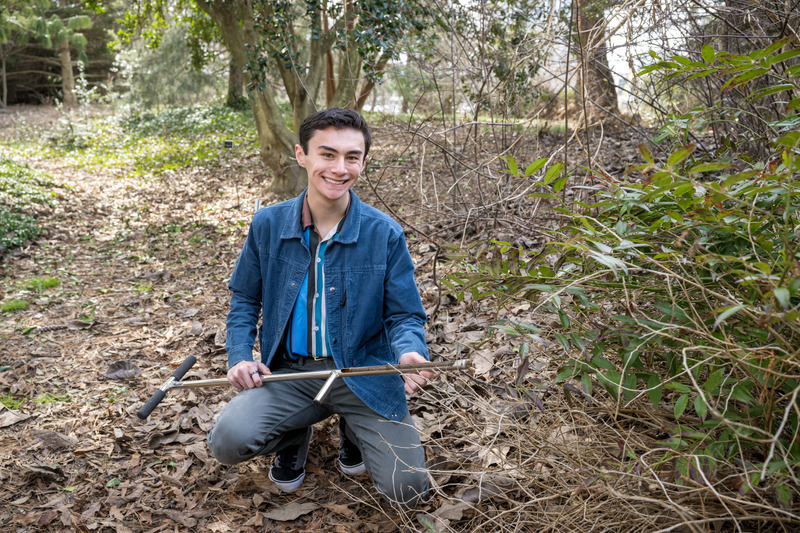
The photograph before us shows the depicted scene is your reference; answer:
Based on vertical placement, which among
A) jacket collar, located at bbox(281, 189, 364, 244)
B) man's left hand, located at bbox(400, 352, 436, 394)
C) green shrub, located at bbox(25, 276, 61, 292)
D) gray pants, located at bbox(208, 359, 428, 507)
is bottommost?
green shrub, located at bbox(25, 276, 61, 292)

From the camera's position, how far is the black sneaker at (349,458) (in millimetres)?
3127

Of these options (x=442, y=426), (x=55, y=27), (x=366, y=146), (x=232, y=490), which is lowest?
(x=232, y=490)

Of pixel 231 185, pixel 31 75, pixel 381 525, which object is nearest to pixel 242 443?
pixel 381 525

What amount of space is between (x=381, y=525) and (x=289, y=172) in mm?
7146

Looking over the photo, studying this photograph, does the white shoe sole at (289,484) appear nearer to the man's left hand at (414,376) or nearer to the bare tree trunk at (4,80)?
the man's left hand at (414,376)

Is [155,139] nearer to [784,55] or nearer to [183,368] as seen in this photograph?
[183,368]

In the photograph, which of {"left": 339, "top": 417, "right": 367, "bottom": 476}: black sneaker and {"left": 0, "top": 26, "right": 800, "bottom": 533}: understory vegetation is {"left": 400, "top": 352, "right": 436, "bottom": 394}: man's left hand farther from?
{"left": 339, "top": 417, "right": 367, "bottom": 476}: black sneaker

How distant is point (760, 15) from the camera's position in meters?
4.16

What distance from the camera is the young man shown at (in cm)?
292

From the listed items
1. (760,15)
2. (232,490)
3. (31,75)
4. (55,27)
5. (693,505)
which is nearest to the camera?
(693,505)

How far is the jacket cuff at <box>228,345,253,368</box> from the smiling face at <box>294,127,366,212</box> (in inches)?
32.4

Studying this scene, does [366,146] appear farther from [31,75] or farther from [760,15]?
[31,75]

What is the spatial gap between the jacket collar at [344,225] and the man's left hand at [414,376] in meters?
0.71

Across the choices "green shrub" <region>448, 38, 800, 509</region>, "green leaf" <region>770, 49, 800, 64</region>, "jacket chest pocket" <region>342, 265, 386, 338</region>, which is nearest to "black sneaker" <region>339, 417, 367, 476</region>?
"jacket chest pocket" <region>342, 265, 386, 338</region>
